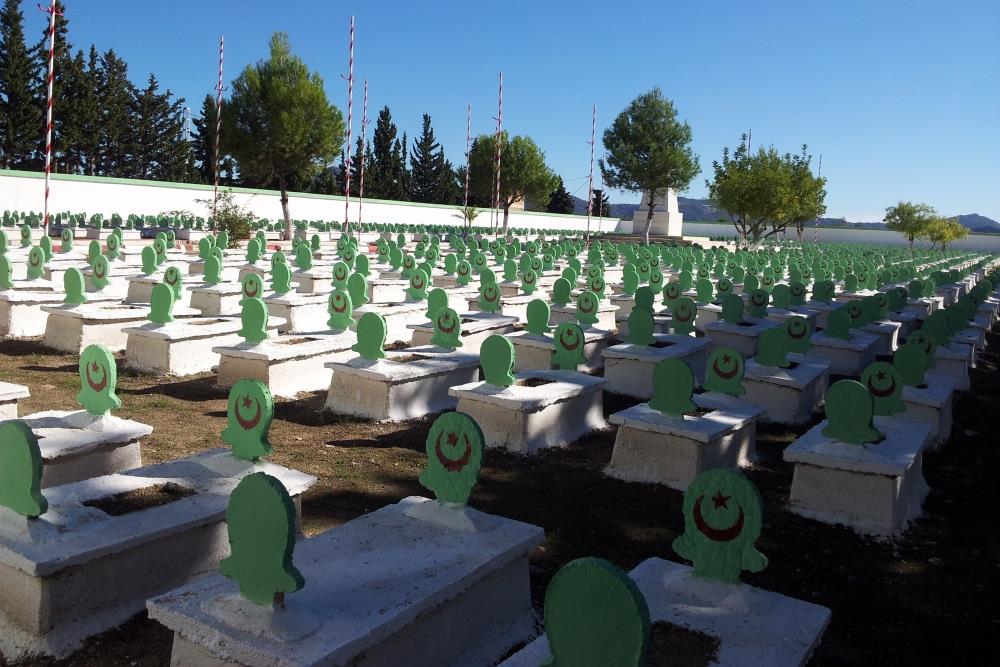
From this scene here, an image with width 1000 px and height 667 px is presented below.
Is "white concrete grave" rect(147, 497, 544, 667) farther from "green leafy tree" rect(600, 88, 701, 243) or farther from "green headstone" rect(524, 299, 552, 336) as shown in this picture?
"green leafy tree" rect(600, 88, 701, 243)

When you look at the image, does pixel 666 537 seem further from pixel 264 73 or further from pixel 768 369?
pixel 264 73

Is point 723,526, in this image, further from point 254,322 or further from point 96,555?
point 254,322

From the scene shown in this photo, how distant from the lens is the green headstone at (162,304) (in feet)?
29.4

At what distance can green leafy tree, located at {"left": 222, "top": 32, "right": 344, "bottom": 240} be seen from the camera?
30156 mm

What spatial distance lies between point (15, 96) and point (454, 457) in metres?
46.7

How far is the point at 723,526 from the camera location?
132 inches

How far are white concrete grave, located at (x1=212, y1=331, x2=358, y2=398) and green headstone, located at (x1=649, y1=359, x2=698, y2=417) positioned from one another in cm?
332

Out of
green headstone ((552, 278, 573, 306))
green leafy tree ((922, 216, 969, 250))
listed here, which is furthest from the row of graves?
green leafy tree ((922, 216, 969, 250))

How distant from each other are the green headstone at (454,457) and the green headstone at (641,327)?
229 inches

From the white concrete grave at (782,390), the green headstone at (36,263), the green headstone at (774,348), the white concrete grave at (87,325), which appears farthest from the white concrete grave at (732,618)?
the green headstone at (36,263)

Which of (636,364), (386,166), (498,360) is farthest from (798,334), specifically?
(386,166)

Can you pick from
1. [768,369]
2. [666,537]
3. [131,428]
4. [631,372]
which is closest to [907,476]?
[666,537]

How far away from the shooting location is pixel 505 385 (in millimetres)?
7086

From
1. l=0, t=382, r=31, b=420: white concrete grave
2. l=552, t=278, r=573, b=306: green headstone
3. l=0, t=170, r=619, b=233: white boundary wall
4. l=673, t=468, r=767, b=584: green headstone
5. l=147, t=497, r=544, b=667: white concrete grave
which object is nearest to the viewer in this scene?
A: l=147, t=497, r=544, b=667: white concrete grave
